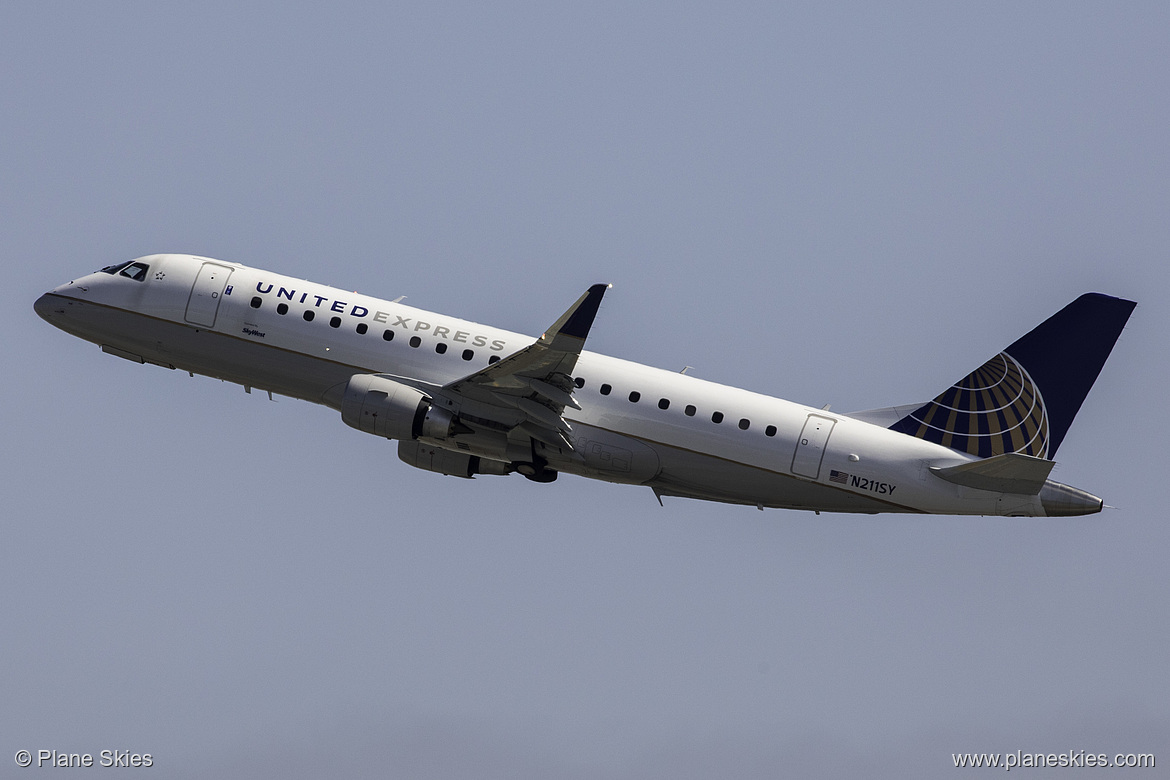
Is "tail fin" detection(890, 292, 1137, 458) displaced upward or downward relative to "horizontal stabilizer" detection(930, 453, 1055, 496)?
upward

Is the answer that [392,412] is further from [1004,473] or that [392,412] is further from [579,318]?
[1004,473]

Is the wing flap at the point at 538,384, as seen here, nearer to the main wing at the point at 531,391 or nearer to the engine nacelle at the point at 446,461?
the main wing at the point at 531,391

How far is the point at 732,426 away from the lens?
4209 centimetres

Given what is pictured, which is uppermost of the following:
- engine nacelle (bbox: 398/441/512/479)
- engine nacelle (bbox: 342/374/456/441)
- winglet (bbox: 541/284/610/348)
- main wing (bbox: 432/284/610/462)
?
winglet (bbox: 541/284/610/348)

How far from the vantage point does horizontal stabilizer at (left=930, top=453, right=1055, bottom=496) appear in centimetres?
4009

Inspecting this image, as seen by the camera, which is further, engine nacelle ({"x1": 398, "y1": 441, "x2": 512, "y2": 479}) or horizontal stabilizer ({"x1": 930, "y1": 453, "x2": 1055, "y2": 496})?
engine nacelle ({"x1": 398, "y1": 441, "x2": 512, "y2": 479})

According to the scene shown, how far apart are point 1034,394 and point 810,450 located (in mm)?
7712

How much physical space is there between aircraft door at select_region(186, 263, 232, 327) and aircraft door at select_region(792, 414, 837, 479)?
19.1 meters

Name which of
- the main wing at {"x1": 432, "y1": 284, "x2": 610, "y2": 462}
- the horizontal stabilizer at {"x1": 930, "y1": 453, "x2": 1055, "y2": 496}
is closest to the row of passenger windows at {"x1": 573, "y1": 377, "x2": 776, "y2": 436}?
the main wing at {"x1": 432, "y1": 284, "x2": 610, "y2": 462}

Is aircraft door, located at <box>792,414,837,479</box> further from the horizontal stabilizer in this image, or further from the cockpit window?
the cockpit window

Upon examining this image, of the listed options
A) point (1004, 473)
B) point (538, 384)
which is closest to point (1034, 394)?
point (1004, 473)

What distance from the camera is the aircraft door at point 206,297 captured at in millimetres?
45188

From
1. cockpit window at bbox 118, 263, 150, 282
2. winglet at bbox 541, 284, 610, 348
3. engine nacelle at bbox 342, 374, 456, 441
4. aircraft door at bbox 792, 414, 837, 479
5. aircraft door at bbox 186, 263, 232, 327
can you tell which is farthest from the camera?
cockpit window at bbox 118, 263, 150, 282

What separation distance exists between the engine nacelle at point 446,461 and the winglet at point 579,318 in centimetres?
690
